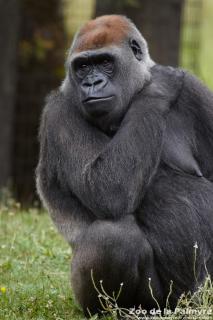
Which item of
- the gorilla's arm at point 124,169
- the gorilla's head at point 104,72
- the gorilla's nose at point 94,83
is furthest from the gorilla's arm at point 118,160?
the gorilla's nose at point 94,83

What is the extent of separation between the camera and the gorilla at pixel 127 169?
5105 mm

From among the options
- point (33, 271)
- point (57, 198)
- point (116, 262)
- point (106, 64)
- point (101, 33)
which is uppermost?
point (101, 33)

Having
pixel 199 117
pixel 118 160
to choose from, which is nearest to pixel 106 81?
pixel 118 160

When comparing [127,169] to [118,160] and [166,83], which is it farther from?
[166,83]

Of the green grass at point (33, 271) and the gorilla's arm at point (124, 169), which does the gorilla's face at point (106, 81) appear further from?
the green grass at point (33, 271)

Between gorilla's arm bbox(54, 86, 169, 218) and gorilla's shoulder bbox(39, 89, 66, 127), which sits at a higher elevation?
gorilla's shoulder bbox(39, 89, 66, 127)

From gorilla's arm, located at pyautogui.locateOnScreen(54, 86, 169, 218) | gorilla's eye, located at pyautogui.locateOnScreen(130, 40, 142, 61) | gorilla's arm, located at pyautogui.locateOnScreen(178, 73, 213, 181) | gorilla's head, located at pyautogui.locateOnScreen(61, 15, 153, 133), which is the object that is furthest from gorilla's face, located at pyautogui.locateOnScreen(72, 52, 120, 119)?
gorilla's arm, located at pyautogui.locateOnScreen(178, 73, 213, 181)

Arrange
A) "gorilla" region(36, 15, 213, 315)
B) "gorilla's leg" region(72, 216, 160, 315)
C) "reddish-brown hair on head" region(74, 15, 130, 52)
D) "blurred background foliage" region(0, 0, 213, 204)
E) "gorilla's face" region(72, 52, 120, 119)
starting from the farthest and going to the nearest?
"blurred background foliage" region(0, 0, 213, 204) < "reddish-brown hair on head" region(74, 15, 130, 52) < "gorilla's face" region(72, 52, 120, 119) < "gorilla" region(36, 15, 213, 315) < "gorilla's leg" region(72, 216, 160, 315)

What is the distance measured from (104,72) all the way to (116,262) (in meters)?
1.18

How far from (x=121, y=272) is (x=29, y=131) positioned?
24.0 ft

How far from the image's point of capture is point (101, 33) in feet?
17.6

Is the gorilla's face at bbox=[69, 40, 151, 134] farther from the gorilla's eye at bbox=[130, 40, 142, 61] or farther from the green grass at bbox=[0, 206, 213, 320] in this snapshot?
the green grass at bbox=[0, 206, 213, 320]

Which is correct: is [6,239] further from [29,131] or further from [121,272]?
[29,131]

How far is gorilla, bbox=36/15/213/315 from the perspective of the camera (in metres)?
5.11
